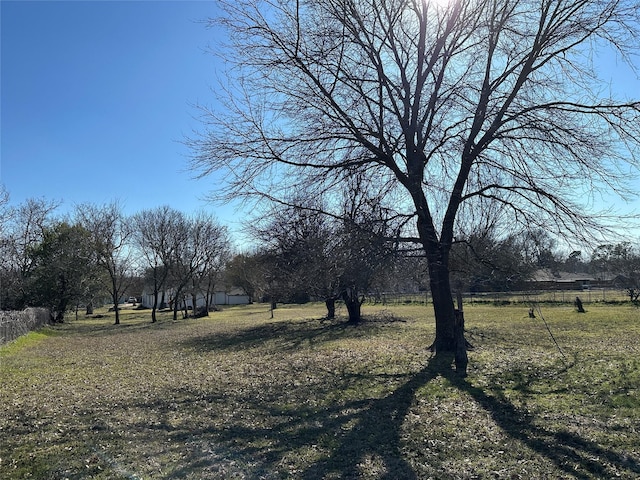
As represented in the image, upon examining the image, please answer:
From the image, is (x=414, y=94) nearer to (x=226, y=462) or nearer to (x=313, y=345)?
(x=226, y=462)

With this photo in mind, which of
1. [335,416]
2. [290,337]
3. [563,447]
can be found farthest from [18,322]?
[563,447]

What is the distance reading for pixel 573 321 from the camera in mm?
20516

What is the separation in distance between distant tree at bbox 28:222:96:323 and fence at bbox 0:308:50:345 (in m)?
4.68

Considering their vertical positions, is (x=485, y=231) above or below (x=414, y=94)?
below

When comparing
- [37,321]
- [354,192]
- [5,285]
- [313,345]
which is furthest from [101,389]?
[5,285]

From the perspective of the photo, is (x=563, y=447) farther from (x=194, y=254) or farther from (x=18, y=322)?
(x=194, y=254)

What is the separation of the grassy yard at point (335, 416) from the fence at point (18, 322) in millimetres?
5229

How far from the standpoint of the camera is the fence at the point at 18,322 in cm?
1738

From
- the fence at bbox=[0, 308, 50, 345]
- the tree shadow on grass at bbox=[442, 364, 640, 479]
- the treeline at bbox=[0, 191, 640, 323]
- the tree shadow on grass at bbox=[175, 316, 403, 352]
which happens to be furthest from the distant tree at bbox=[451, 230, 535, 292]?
the fence at bbox=[0, 308, 50, 345]

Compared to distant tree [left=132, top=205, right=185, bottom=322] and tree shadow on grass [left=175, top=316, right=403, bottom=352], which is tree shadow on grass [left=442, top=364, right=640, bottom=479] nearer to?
tree shadow on grass [left=175, top=316, right=403, bottom=352]

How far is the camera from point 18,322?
19766mm

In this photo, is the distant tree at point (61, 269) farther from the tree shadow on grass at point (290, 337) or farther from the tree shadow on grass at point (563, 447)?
the tree shadow on grass at point (563, 447)

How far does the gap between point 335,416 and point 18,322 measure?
18.5 metres

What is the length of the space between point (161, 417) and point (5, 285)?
26665 mm
